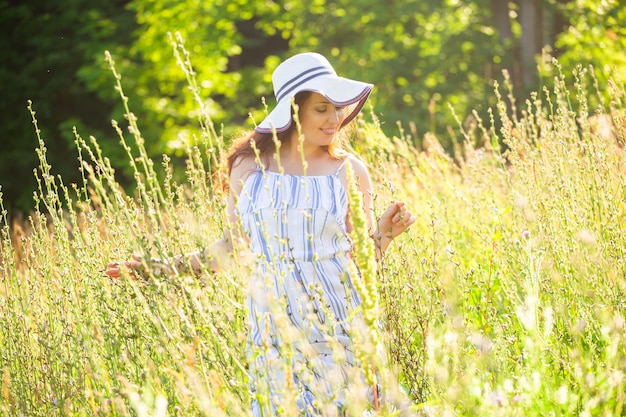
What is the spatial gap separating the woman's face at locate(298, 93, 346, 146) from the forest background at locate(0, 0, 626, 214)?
858 centimetres

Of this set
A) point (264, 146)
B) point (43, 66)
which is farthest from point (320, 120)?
point (43, 66)

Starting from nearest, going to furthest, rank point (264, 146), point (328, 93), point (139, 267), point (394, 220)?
point (139, 267) → point (394, 220) → point (328, 93) → point (264, 146)

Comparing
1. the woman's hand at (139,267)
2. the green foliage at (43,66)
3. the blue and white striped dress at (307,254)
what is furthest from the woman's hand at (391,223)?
the green foliage at (43,66)

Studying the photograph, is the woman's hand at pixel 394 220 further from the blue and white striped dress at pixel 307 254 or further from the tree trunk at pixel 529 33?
the tree trunk at pixel 529 33

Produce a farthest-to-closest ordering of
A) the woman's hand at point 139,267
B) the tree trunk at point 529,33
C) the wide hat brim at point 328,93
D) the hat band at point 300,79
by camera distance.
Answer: the tree trunk at point 529,33 → the hat band at point 300,79 → the wide hat brim at point 328,93 → the woman's hand at point 139,267

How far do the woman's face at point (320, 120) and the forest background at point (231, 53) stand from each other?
8.58 metres

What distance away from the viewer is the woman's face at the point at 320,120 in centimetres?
288

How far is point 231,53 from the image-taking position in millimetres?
13516

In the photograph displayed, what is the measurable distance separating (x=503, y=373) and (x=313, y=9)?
12.2m

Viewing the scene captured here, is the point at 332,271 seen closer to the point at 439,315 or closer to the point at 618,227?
the point at 439,315

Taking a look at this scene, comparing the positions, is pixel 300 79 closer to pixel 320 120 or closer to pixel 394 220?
pixel 320 120

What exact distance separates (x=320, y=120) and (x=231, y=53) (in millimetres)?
10953

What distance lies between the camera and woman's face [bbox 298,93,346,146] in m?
2.88

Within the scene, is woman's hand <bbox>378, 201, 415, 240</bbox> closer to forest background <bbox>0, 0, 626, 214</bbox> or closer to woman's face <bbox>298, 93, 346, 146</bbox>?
woman's face <bbox>298, 93, 346, 146</bbox>
